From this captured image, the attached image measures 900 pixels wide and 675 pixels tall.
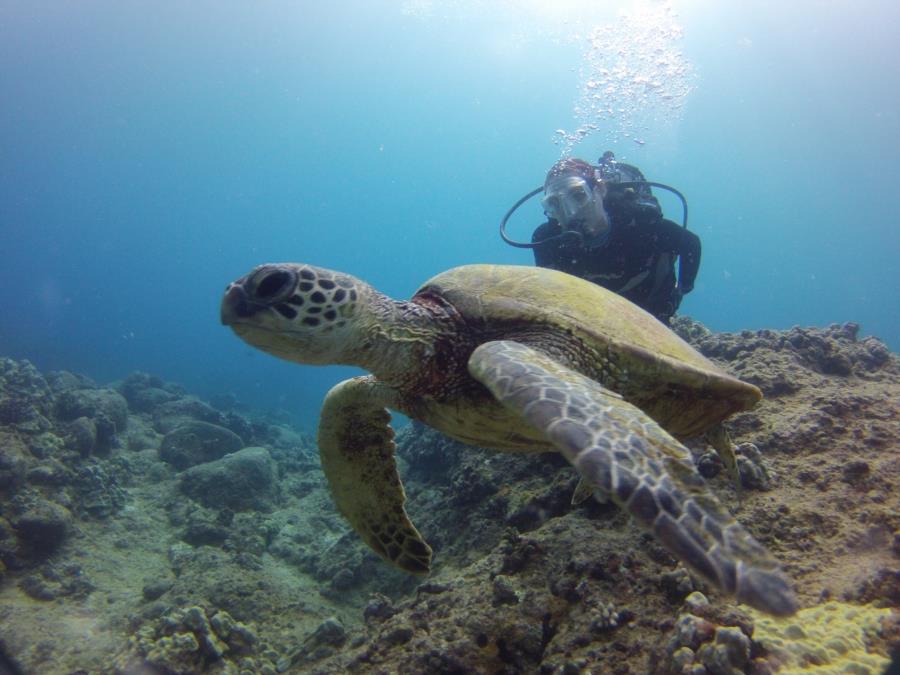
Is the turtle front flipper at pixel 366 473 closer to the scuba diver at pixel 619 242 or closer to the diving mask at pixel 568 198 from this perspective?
the scuba diver at pixel 619 242

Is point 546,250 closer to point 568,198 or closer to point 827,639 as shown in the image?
point 568,198

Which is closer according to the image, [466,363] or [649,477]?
[649,477]

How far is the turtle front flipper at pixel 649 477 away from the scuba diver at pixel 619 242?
5121 millimetres

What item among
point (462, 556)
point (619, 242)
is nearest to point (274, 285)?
point (462, 556)

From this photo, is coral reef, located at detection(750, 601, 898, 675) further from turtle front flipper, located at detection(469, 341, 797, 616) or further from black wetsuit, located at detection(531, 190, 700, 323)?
black wetsuit, located at detection(531, 190, 700, 323)

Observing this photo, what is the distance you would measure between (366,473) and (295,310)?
61.7 inches

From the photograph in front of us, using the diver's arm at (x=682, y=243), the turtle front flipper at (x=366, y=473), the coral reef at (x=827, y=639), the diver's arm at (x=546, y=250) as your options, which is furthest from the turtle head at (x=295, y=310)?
the diver's arm at (x=682, y=243)

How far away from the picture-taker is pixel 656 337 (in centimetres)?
300

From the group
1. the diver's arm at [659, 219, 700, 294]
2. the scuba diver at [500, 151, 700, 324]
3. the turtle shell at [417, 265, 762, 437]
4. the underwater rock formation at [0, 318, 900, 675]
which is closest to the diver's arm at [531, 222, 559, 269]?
the scuba diver at [500, 151, 700, 324]

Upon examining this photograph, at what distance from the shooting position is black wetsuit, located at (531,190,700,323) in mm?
6777

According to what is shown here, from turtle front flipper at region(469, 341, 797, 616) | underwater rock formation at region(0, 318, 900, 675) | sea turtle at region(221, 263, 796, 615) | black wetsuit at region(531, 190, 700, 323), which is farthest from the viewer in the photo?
black wetsuit at region(531, 190, 700, 323)

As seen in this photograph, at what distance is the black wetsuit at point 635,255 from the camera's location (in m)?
6.78

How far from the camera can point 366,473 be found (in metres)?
3.57

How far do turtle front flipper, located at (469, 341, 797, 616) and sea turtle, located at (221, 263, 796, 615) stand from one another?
0.01 meters
